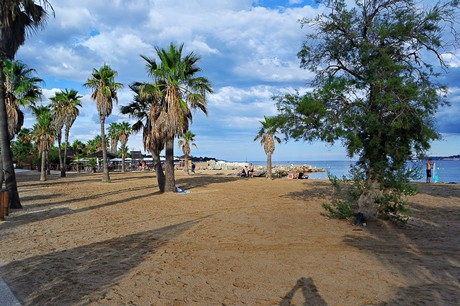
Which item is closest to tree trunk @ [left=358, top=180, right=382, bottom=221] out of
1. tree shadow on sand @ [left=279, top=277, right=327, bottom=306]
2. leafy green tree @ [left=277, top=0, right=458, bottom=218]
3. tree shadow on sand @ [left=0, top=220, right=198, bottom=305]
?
leafy green tree @ [left=277, top=0, right=458, bottom=218]

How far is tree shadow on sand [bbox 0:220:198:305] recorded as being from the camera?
467cm

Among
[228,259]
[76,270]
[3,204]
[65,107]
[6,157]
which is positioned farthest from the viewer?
[65,107]

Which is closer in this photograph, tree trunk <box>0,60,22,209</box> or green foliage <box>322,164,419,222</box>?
green foliage <box>322,164,419,222</box>

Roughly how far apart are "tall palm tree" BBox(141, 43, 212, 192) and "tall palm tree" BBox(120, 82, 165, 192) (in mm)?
382

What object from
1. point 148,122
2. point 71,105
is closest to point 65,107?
point 71,105

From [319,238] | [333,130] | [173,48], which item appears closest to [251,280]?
[319,238]

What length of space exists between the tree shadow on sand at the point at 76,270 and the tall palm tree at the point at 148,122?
35.4 feet

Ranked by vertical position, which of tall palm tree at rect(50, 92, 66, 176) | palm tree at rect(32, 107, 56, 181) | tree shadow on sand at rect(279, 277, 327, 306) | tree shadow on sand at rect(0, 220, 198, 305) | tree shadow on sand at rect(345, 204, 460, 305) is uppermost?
tall palm tree at rect(50, 92, 66, 176)

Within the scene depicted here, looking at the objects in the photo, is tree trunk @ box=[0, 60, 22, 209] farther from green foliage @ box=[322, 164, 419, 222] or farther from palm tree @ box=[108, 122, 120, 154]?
palm tree @ box=[108, 122, 120, 154]

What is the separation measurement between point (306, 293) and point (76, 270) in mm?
3772

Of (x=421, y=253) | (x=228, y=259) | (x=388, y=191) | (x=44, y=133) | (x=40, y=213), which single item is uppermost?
(x=44, y=133)

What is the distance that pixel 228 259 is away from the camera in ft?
20.8

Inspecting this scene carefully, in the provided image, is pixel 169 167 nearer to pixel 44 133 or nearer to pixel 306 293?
pixel 306 293

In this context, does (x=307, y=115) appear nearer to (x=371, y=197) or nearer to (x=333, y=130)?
(x=333, y=130)
